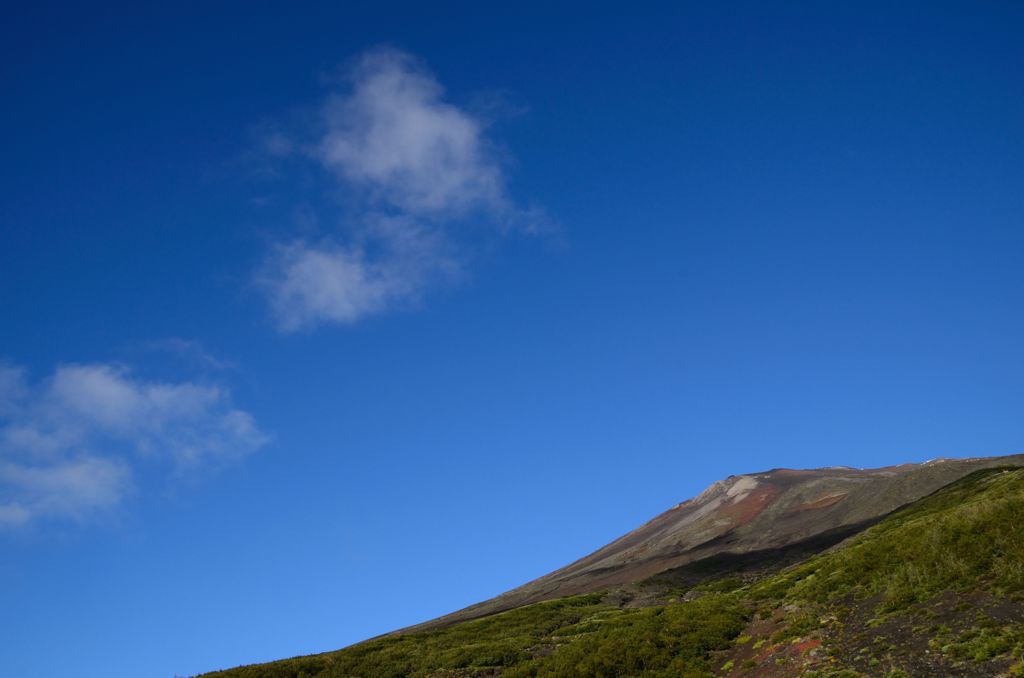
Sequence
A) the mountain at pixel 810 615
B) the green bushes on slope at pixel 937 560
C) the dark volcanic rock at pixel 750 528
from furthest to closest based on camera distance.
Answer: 1. the dark volcanic rock at pixel 750 528
2. the green bushes on slope at pixel 937 560
3. the mountain at pixel 810 615

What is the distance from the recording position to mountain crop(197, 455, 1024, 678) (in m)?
28.1

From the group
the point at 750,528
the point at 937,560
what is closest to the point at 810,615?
the point at 937,560

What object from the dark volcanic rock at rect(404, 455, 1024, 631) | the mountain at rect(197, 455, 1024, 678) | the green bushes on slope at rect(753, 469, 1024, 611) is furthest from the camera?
the dark volcanic rock at rect(404, 455, 1024, 631)

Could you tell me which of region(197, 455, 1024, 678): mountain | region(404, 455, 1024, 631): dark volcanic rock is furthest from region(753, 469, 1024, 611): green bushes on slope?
region(404, 455, 1024, 631): dark volcanic rock


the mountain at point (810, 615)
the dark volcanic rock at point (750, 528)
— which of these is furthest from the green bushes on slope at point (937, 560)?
the dark volcanic rock at point (750, 528)

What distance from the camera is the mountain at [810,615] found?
2809 cm

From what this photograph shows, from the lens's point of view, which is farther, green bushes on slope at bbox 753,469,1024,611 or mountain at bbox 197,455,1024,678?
green bushes on slope at bbox 753,469,1024,611

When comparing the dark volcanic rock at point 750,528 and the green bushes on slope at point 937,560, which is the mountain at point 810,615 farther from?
the dark volcanic rock at point 750,528

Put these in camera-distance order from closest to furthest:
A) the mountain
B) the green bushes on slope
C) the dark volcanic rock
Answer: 1. the mountain
2. the green bushes on slope
3. the dark volcanic rock

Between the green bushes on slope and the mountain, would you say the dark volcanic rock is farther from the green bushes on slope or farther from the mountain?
the green bushes on slope

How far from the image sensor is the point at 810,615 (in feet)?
118

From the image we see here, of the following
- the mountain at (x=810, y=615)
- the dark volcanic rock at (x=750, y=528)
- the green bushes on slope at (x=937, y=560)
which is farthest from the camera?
the dark volcanic rock at (x=750, y=528)

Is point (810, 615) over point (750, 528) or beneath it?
beneath

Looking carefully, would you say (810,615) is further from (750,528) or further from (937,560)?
(750,528)
